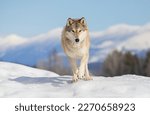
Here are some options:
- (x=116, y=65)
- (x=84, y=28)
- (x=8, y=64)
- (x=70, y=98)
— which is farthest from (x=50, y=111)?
(x=116, y=65)

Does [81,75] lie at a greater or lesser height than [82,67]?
lesser

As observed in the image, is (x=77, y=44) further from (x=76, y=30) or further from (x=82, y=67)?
(x=82, y=67)

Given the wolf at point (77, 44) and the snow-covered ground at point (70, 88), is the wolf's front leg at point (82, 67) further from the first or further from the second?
the snow-covered ground at point (70, 88)

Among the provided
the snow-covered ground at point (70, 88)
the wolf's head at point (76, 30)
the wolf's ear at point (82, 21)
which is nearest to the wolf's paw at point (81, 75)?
the snow-covered ground at point (70, 88)

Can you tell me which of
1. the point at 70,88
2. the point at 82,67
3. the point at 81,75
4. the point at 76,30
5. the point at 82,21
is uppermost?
the point at 82,21

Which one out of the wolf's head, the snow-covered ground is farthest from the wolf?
the snow-covered ground

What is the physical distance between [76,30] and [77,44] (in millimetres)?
470

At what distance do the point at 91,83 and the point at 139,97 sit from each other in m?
1.81

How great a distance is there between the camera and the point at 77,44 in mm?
14570

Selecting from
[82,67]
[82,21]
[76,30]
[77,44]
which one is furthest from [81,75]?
[82,21]

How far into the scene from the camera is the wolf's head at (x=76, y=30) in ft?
47.1

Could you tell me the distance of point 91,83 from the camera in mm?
13820

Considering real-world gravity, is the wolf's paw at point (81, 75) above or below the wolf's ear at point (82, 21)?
below

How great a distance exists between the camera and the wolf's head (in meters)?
14.4
